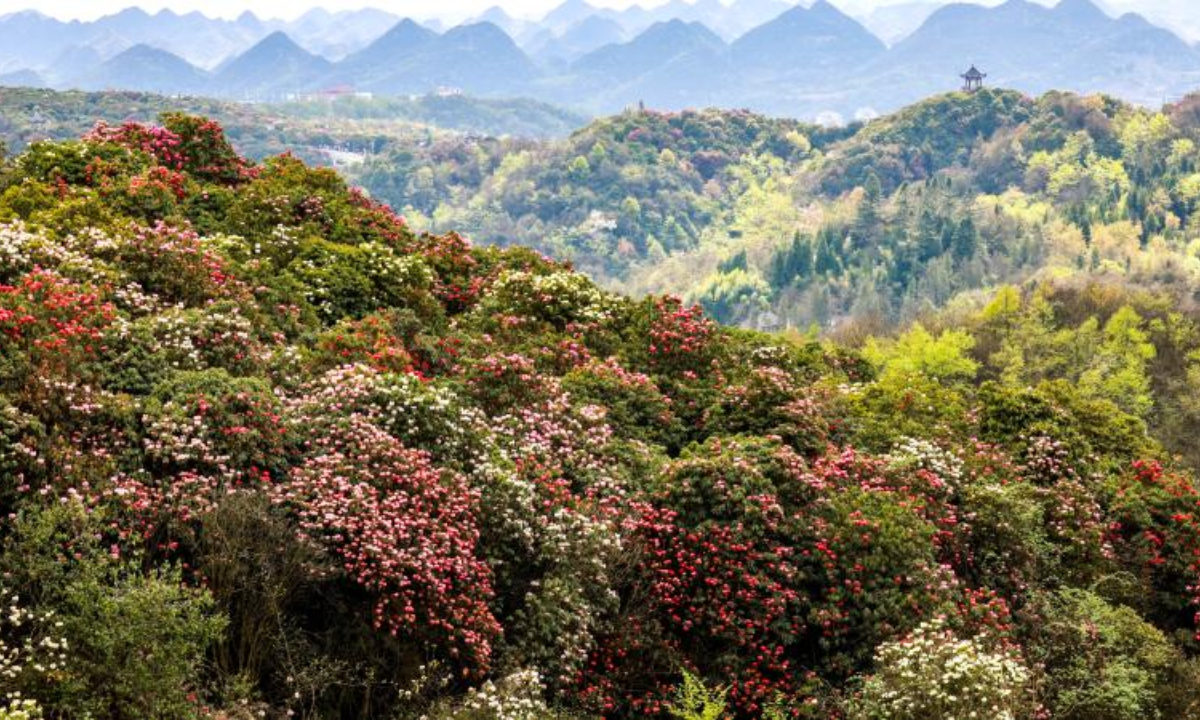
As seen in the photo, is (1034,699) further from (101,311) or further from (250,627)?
(101,311)

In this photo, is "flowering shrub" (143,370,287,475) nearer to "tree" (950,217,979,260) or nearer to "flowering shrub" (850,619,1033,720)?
"flowering shrub" (850,619,1033,720)

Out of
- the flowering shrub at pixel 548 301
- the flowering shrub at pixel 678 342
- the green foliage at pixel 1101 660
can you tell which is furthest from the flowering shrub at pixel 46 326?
the green foliage at pixel 1101 660

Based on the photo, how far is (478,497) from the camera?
12516mm

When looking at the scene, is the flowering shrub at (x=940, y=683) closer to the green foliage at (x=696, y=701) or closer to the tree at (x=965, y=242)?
the green foliage at (x=696, y=701)

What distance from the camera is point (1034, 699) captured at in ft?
43.7

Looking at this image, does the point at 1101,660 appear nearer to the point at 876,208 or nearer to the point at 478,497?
the point at 478,497

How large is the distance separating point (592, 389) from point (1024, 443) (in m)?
6.87

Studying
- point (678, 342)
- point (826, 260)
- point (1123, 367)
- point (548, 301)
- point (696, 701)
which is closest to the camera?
point (696, 701)

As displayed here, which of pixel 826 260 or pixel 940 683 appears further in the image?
pixel 826 260

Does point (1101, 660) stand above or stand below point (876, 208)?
above

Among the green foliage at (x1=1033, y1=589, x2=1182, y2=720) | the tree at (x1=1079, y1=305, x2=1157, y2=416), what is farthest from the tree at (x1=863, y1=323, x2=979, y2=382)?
the green foliage at (x1=1033, y1=589, x2=1182, y2=720)

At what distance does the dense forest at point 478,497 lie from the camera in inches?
418

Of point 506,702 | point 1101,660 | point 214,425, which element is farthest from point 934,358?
point 506,702

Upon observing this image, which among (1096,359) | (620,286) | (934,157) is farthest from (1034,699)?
(934,157)
